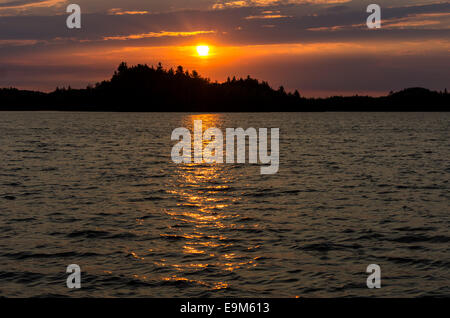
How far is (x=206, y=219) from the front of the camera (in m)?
28.1

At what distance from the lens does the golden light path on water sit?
19641mm

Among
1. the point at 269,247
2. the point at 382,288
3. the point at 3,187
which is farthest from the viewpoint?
the point at 3,187

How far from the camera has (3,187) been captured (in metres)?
39.4

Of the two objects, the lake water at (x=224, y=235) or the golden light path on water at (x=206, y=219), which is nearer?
the lake water at (x=224, y=235)

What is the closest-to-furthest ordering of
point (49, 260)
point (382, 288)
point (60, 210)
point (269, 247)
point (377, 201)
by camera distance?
1. point (382, 288)
2. point (49, 260)
3. point (269, 247)
4. point (60, 210)
5. point (377, 201)

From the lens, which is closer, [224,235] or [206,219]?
[224,235]

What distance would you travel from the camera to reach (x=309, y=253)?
20.9m

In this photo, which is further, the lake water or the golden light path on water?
the golden light path on water

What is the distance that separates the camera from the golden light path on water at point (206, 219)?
19641mm
